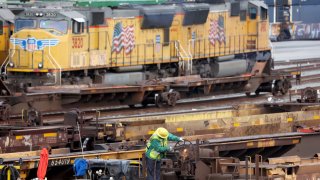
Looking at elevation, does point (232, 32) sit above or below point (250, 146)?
above

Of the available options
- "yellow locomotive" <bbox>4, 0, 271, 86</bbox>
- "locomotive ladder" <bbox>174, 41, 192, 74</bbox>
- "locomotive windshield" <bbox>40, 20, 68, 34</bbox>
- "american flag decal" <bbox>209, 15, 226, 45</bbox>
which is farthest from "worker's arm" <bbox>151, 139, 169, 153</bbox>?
"american flag decal" <bbox>209, 15, 226, 45</bbox>

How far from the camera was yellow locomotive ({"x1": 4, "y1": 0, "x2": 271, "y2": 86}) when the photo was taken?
1240 inches

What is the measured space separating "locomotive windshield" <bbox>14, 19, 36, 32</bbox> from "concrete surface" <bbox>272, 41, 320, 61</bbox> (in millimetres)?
19518

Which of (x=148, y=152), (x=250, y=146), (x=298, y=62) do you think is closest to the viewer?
(x=148, y=152)

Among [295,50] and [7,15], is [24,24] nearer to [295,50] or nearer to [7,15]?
[7,15]

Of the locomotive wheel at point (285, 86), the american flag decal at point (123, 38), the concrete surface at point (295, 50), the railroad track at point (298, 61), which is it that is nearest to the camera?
the american flag decal at point (123, 38)

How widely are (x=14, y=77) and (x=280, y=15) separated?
38.7m

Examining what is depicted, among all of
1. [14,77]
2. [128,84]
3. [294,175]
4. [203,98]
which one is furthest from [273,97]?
[294,175]

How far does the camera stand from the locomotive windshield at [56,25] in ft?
103

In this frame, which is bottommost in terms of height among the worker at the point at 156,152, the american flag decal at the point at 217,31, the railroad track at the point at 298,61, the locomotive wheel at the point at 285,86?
the worker at the point at 156,152

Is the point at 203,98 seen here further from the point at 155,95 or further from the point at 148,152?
the point at 148,152

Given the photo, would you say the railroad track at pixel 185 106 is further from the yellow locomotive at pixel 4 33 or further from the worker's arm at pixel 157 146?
the worker's arm at pixel 157 146

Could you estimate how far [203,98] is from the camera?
35.1 m

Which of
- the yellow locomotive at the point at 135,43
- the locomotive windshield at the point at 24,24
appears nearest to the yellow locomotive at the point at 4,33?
the yellow locomotive at the point at 135,43
